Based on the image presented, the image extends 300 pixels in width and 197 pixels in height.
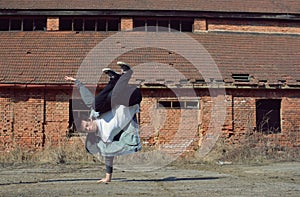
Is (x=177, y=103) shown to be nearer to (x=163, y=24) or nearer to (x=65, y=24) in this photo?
(x=163, y=24)

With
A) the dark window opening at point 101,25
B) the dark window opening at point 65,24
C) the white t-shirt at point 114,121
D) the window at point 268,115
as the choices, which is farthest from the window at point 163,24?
the white t-shirt at point 114,121

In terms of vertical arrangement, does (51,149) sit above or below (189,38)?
below

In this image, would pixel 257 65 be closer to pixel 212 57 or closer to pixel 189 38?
pixel 212 57

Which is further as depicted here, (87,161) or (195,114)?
(195,114)

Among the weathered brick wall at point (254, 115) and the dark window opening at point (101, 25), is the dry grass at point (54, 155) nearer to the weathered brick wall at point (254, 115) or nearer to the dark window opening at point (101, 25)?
the weathered brick wall at point (254, 115)

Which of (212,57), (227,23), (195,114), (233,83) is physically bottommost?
(195,114)

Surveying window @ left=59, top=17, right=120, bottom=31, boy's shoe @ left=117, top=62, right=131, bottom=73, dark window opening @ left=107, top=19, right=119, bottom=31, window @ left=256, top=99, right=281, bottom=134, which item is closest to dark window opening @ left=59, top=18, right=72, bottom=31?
window @ left=59, top=17, right=120, bottom=31

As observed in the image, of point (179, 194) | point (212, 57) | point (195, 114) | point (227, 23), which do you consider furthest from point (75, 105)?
point (179, 194)

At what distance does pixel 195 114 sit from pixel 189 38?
3.88 meters

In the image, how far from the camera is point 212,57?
1569 centimetres

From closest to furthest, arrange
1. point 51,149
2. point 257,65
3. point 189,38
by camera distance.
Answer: point 51,149
point 257,65
point 189,38

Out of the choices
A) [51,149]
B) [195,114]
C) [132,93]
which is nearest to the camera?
[132,93]

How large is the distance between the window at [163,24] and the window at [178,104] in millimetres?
4385

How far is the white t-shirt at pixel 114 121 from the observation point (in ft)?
21.9
